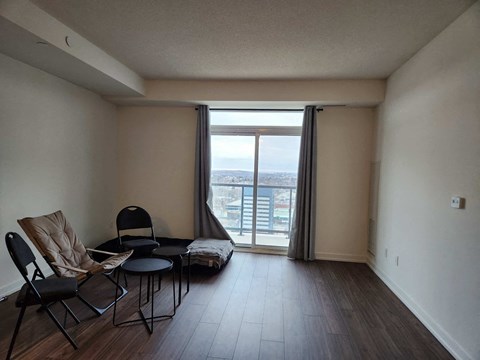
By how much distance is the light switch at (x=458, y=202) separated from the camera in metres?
2.07

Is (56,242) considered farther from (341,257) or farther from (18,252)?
(341,257)

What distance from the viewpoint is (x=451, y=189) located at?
87.2 inches

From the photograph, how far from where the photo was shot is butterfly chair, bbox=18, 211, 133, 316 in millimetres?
2422

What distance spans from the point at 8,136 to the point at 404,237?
4172 mm

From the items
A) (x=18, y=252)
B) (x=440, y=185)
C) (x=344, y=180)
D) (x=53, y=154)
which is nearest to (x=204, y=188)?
(x=53, y=154)

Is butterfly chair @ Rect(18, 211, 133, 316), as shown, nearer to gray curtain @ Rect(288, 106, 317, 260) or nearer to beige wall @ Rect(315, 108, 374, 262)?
gray curtain @ Rect(288, 106, 317, 260)

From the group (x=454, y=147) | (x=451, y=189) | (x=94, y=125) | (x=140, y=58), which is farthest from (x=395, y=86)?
(x=94, y=125)

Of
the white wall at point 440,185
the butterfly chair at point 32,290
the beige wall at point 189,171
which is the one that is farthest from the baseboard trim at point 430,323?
the butterfly chair at point 32,290

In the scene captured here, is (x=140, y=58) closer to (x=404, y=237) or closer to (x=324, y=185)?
(x=324, y=185)

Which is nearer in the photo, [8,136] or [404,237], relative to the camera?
[8,136]

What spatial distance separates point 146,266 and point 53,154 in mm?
1953

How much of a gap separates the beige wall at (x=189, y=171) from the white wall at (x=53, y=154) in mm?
343

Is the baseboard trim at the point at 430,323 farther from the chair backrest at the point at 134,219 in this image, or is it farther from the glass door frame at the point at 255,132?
the chair backrest at the point at 134,219

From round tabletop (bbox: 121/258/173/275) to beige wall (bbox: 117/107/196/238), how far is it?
6.54 feet
